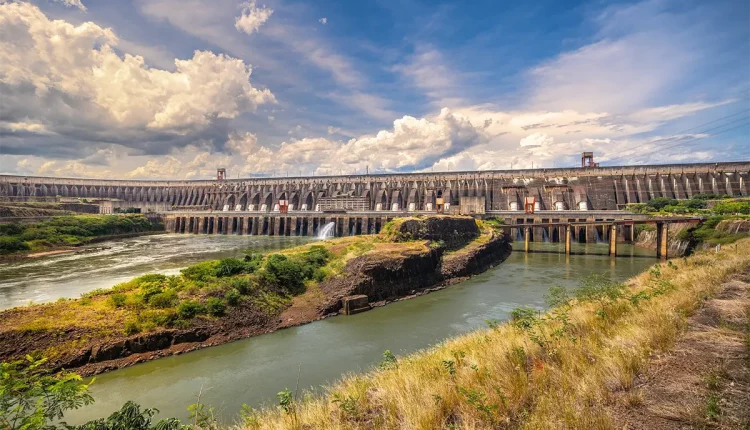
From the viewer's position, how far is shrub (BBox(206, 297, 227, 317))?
1681 cm

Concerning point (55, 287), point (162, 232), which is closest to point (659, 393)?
point (55, 287)

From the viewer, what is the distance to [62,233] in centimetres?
4884

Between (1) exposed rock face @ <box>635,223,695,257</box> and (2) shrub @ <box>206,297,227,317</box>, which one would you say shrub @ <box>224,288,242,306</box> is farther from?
(1) exposed rock face @ <box>635,223,695,257</box>

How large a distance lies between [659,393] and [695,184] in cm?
6878

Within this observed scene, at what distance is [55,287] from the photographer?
963 inches

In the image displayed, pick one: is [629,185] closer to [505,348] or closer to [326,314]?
[326,314]

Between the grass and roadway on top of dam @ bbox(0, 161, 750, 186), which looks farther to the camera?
roadway on top of dam @ bbox(0, 161, 750, 186)

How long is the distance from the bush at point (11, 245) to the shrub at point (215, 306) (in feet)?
123

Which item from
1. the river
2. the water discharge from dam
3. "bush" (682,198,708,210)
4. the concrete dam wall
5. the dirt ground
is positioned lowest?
the river

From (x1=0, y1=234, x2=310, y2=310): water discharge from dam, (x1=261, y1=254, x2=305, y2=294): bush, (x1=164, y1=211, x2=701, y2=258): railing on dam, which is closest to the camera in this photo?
(x1=261, y1=254, x2=305, y2=294): bush

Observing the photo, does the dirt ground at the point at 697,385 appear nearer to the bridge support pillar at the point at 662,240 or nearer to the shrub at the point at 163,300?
the shrub at the point at 163,300

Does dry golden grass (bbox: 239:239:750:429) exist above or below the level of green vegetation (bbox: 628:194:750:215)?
below

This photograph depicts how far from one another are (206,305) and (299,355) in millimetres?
5834

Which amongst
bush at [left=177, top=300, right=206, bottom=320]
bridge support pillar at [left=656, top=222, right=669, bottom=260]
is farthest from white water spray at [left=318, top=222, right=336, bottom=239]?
bridge support pillar at [left=656, top=222, right=669, bottom=260]
